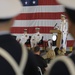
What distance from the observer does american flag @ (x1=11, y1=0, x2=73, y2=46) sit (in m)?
9.65

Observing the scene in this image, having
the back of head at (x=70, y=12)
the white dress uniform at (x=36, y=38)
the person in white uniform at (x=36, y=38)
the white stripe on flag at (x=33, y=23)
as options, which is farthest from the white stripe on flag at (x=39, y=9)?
the back of head at (x=70, y=12)

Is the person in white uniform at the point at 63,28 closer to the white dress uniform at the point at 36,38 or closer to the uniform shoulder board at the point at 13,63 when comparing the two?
the white dress uniform at the point at 36,38

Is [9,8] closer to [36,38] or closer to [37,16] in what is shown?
[36,38]

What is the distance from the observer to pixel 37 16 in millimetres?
9781

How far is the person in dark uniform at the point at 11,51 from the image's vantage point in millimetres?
1019

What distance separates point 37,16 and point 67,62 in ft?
29.2

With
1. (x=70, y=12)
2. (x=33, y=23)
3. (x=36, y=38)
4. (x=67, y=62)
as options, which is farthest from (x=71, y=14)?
(x=33, y=23)

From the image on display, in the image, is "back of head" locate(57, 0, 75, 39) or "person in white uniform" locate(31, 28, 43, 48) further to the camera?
"person in white uniform" locate(31, 28, 43, 48)

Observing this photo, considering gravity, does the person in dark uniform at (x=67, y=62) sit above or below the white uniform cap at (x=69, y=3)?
below

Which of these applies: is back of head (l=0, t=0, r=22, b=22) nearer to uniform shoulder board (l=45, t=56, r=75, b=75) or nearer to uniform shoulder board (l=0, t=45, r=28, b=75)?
uniform shoulder board (l=0, t=45, r=28, b=75)

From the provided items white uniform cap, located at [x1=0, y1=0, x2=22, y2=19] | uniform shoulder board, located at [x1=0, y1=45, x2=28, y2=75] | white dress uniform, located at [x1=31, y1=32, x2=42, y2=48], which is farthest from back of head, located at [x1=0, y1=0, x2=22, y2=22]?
white dress uniform, located at [x1=31, y1=32, x2=42, y2=48]

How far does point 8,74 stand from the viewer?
1024 millimetres

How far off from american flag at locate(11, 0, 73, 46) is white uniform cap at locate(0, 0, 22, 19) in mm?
8505

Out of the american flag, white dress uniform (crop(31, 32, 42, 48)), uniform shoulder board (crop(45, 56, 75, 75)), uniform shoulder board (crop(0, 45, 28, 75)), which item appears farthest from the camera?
the american flag
